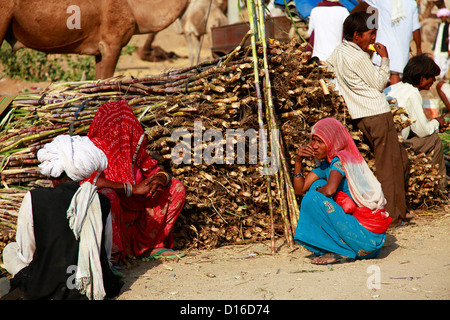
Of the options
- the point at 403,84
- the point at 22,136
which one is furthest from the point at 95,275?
the point at 403,84

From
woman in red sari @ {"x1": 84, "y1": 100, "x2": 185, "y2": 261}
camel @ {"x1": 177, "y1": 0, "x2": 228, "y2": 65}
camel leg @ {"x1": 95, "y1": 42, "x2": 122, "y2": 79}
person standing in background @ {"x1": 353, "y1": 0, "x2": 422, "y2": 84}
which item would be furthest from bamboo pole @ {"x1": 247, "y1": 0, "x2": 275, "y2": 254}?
camel @ {"x1": 177, "y1": 0, "x2": 228, "y2": 65}

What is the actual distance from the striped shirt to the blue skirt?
122cm

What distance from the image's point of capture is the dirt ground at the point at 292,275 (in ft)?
11.3

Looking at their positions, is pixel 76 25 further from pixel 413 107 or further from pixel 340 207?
pixel 340 207

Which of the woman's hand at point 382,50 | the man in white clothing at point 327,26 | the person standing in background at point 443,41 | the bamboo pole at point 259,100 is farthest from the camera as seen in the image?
the person standing in background at point 443,41

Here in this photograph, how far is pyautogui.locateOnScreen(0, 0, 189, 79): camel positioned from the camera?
7000 mm

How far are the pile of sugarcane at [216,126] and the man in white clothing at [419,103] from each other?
44.3 inches

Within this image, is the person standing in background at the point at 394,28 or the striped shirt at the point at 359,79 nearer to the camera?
the striped shirt at the point at 359,79

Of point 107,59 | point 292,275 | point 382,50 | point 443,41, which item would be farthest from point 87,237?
point 443,41

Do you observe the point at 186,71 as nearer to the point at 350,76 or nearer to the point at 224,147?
the point at 224,147

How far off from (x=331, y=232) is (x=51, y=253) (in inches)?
78.5

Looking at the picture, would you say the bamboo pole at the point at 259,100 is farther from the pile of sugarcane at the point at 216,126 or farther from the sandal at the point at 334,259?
the sandal at the point at 334,259

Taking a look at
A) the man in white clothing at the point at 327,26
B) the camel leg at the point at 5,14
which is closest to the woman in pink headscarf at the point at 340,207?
the man in white clothing at the point at 327,26

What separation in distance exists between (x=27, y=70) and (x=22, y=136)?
23.5 feet
